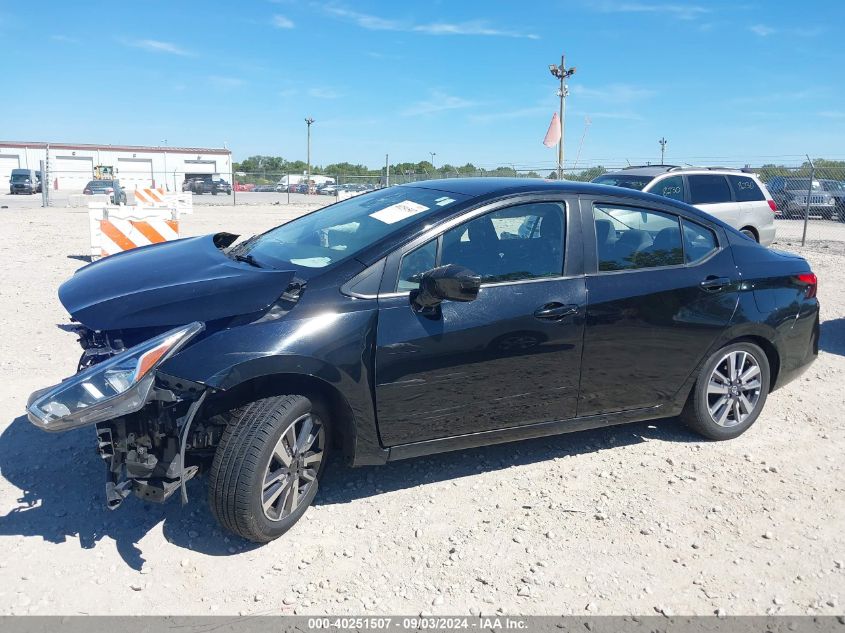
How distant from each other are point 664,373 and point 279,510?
2.44 meters

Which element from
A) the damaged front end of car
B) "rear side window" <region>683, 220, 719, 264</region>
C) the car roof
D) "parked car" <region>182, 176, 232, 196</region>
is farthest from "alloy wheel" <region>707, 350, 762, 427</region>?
"parked car" <region>182, 176, 232, 196</region>

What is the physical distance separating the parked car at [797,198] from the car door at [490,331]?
2187 centimetres

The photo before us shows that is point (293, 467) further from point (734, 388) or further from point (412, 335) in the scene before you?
point (734, 388)

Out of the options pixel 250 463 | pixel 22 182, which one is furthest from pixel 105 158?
pixel 250 463

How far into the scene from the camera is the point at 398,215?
3.91 m

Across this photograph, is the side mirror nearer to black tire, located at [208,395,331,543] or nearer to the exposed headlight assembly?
black tire, located at [208,395,331,543]

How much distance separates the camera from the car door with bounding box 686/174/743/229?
11289 mm

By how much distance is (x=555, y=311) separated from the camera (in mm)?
3834

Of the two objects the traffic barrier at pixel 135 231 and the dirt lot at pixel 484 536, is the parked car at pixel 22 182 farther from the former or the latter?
the dirt lot at pixel 484 536

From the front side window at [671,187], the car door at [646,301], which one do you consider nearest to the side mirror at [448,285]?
the car door at [646,301]

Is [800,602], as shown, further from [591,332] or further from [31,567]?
[31,567]

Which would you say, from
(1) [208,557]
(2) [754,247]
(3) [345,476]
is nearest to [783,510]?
(2) [754,247]

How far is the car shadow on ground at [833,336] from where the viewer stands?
6.92 m

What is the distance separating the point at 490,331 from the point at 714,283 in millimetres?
1697
